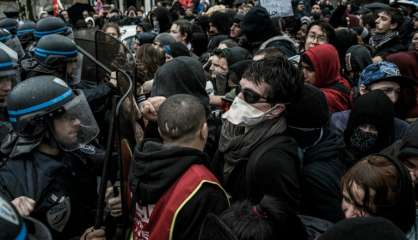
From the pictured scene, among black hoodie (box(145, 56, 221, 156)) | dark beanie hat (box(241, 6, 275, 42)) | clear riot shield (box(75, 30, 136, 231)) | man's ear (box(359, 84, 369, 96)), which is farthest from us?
dark beanie hat (box(241, 6, 275, 42))

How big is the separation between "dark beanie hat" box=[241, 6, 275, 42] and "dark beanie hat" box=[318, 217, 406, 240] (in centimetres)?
419

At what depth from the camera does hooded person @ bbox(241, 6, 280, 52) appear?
5.45 m

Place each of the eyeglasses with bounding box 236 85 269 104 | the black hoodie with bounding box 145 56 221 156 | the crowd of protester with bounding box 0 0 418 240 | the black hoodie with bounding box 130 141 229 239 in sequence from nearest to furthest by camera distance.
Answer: the crowd of protester with bounding box 0 0 418 240 → the black hoodie with bounding box 130 141 229 239 → the eyeglasses with bounding box 236 85 269 104 → the black hoodie with bounding box 145 56 221 156

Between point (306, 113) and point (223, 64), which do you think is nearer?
point (306, 113)

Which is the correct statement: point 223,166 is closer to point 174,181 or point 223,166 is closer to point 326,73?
point 174,181

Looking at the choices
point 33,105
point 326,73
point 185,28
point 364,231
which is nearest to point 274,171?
point 364,231

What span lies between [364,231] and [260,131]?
1.03 metres

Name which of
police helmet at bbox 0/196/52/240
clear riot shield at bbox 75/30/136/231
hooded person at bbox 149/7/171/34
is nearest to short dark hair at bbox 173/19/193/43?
hooded person at bbox 149/7/171/34

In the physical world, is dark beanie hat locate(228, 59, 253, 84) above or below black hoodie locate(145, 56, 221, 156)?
below

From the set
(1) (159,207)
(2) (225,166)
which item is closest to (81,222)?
(1) (159,207)

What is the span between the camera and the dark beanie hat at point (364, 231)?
1441mm

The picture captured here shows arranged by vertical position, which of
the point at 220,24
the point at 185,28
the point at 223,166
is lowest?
the point at 220,24

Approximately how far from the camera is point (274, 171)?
2186mm

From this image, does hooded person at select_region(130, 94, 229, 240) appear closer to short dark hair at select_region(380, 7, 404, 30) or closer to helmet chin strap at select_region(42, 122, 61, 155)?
helmet chin strap at select_region(42, 122, 61, 155)
